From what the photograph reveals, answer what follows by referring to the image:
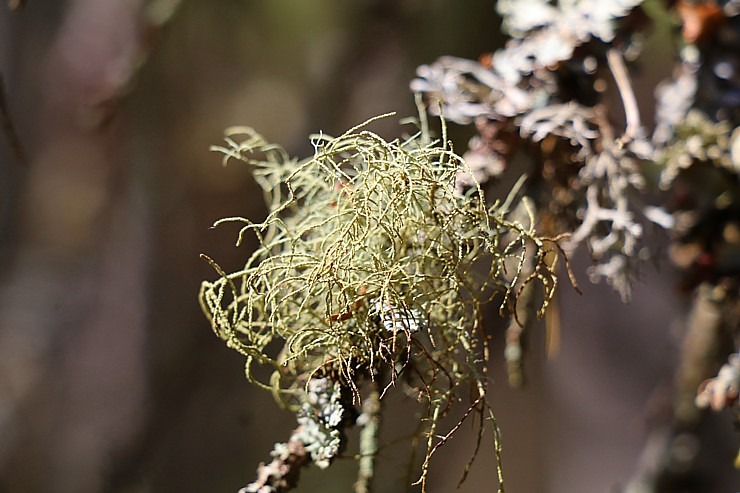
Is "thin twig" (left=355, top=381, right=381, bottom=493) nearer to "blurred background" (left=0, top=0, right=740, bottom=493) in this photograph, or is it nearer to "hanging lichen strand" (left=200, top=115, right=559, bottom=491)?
"hanging lichen strand" (left=200, top=115, right=559, bottom=491)

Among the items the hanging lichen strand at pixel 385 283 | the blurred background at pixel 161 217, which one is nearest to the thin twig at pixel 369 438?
the hanging lichen strand at pixel 385 283

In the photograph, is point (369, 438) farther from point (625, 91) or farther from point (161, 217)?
point (161, 217)

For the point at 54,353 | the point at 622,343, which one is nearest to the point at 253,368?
the point at 54,353

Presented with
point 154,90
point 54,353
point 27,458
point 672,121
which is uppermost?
point 154,90

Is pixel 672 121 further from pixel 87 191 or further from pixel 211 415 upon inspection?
pixel 87 191

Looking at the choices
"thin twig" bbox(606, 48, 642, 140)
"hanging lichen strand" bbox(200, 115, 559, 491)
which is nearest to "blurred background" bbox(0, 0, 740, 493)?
"thin twig" bbox(606, 48, 642, 140)

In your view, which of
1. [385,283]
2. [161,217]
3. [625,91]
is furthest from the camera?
[161,217]

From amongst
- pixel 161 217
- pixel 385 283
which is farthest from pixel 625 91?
pixel 161 217
